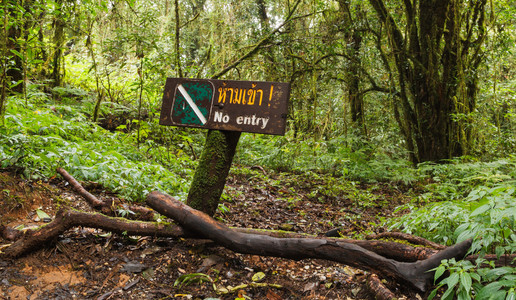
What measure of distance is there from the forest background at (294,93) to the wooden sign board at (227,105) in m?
1.65

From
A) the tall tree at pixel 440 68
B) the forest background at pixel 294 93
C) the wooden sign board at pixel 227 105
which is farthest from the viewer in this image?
the tall tree at pixel 440 68

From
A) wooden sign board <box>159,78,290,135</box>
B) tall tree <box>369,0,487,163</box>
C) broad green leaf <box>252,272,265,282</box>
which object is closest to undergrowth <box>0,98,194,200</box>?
wooden sign board <box>159,78,290,135</box>

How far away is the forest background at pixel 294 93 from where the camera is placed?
5.08m

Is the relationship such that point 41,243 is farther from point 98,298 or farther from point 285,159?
point 285,159

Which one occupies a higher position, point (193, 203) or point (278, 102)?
point (278, 102)

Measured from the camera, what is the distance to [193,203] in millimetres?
3418

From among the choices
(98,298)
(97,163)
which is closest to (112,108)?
(97,163)

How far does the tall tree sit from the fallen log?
6469 mm

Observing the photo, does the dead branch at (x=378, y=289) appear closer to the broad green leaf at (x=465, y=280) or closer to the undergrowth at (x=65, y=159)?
the broad green leaf at (x=465, y=280)

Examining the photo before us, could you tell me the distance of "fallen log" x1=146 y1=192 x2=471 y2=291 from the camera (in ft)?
7.43

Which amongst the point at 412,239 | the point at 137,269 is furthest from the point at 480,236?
the point at 137,269

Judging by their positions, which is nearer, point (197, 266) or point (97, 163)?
point (197, 266)

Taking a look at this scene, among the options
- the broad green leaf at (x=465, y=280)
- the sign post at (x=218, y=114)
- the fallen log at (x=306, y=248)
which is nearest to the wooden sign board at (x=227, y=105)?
the sign post at (x=218, y=114)

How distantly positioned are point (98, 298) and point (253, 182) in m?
4.93
